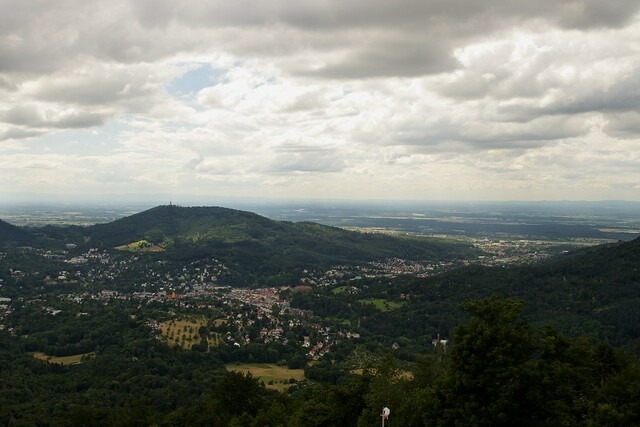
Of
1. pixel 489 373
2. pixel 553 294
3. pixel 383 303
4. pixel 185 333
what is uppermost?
pixel 489 373

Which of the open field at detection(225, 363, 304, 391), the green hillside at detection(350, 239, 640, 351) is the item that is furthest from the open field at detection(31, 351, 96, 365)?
the green hillside at detection(350, 239, 640, 351)

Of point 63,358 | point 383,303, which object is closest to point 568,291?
point 383,303

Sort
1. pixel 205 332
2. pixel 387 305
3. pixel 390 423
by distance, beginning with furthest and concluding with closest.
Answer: pixel 387 305 < pixel 205 332 < pixel 390 423

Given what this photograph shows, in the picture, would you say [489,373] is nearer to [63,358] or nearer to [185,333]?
[63,358]

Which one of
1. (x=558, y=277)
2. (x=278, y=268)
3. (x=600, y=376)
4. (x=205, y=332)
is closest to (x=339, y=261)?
(x=278, y=268)

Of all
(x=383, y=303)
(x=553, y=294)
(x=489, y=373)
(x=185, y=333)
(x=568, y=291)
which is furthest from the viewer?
(x=383, y=303)

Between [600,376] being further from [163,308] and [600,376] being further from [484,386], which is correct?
[163,308]

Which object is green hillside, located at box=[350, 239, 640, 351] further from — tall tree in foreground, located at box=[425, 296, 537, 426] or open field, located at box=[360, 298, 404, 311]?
tall tree in foreground, located at box=[425, 296, 537, 426]
